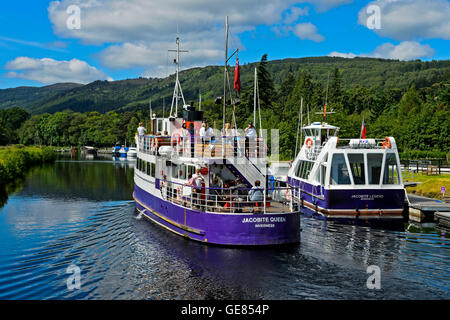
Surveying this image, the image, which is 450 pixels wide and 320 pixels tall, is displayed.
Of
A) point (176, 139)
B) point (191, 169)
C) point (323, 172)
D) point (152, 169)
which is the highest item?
point (176, 139)

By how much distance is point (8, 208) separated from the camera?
108 ft

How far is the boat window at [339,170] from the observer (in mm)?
30312

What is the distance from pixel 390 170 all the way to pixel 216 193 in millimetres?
15862

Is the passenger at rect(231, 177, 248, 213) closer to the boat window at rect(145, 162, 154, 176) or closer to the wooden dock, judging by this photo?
the boat window at rect(145, 162, 154, 176)

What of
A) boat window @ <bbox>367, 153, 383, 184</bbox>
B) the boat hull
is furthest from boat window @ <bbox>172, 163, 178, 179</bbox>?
boat window @ <bbox>367, 153, 383, 184</bbox>

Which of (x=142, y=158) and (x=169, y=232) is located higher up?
(x=142, y=158)

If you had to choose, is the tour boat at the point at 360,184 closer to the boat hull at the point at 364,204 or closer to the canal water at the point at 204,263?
the boat hull at the point at 364,204

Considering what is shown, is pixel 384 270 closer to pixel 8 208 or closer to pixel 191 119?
pixel 191 119

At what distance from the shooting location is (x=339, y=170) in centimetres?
3038

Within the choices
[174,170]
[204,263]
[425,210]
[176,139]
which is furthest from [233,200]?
[425,210]

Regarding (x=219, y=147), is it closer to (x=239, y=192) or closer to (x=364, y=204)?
(x=239, y=192)

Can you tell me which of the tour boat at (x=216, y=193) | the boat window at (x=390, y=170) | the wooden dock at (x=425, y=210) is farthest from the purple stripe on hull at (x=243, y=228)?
the wooden dock at (x=425, y=210)
